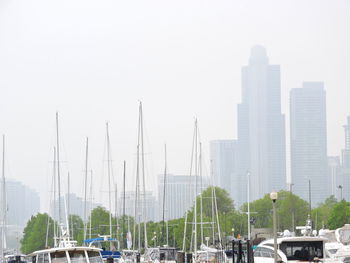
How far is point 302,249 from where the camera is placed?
3803cm

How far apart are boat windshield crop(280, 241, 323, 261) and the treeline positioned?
56.2 m

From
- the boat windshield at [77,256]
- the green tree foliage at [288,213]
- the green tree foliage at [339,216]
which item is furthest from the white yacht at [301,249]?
the green tree foliage at [288,213]

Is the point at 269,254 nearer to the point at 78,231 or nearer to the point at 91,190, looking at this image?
the point at 91,190

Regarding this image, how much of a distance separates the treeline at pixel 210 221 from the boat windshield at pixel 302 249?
184 feet

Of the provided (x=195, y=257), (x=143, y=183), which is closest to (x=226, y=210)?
(x=143, y=183)

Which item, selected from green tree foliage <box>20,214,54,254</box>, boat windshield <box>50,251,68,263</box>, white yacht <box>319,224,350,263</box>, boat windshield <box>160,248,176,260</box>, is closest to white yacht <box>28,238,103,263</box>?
boat windshield <box>50,251,68,263</box>

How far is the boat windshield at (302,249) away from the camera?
37812mm

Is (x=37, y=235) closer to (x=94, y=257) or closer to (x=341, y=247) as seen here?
(x=94, y=257)

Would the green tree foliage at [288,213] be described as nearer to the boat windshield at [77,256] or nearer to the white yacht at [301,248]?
the white yacht at [301,248]

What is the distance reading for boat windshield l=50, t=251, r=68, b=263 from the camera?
39.4 metres

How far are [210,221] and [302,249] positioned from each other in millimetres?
67391

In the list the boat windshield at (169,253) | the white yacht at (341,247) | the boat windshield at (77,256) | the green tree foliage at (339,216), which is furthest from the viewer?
the green tree foliage at (339,216)

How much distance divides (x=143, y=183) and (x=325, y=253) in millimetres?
35562

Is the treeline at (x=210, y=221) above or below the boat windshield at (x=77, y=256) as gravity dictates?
above
